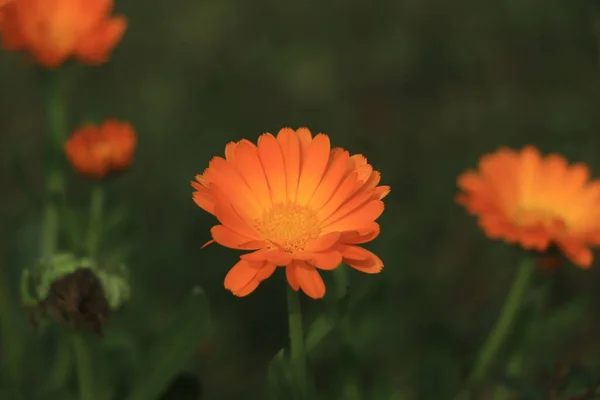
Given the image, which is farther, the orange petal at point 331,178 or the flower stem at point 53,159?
the flower stem at point 53,159

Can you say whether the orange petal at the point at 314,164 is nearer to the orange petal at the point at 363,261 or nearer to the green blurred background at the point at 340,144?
the orange petal at the point at 363,261

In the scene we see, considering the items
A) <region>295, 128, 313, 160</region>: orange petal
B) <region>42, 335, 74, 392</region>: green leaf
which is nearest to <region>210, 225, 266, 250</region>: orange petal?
<region>295, 128, 313, 160</region>: orange petal

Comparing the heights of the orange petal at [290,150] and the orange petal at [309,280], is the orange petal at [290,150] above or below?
above

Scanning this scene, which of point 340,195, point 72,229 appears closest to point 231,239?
point 340,195

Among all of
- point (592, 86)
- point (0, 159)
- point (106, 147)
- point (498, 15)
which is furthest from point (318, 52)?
point (106, 147)

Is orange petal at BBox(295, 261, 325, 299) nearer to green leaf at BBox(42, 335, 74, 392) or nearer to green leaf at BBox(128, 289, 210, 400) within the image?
green leaf at BBox(128, 289, 210, 400)

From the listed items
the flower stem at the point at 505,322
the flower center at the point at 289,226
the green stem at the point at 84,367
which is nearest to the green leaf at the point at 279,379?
the flower center at the point at 289,226
